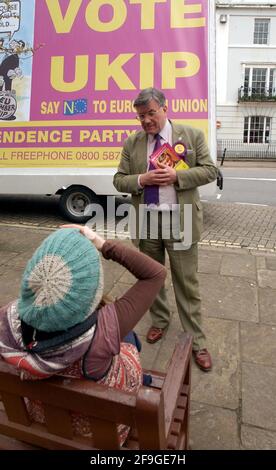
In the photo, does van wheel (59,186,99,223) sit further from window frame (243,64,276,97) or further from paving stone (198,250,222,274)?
window frame (243,64,276,97)

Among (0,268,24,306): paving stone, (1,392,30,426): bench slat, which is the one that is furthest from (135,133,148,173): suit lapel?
(0,268,24,306): paving stone

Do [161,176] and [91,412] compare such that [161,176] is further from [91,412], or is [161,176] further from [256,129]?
[256,129]

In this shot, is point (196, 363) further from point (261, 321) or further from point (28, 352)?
point (28, 352)

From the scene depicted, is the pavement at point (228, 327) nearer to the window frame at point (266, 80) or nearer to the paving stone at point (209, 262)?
the paving stone at point (209, 262)

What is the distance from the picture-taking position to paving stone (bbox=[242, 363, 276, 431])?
2.31 meters

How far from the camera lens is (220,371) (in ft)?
9.06

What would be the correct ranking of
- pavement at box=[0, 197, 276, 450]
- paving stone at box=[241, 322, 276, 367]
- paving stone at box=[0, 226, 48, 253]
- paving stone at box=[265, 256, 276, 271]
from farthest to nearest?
paving stone at box=[0, 226, 48, 253] < paving stone at box=[265, 256, 276, 271] < paving stone at box=[241, 322, 276, 367] < pavement at box=[0, 197, 276, 450]

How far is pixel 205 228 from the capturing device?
670 cm

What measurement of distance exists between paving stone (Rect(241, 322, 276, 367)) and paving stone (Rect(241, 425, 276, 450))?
2.19 ft

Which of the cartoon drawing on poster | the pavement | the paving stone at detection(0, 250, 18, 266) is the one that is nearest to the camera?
the pavement

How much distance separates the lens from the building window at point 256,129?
28173 millimetres
